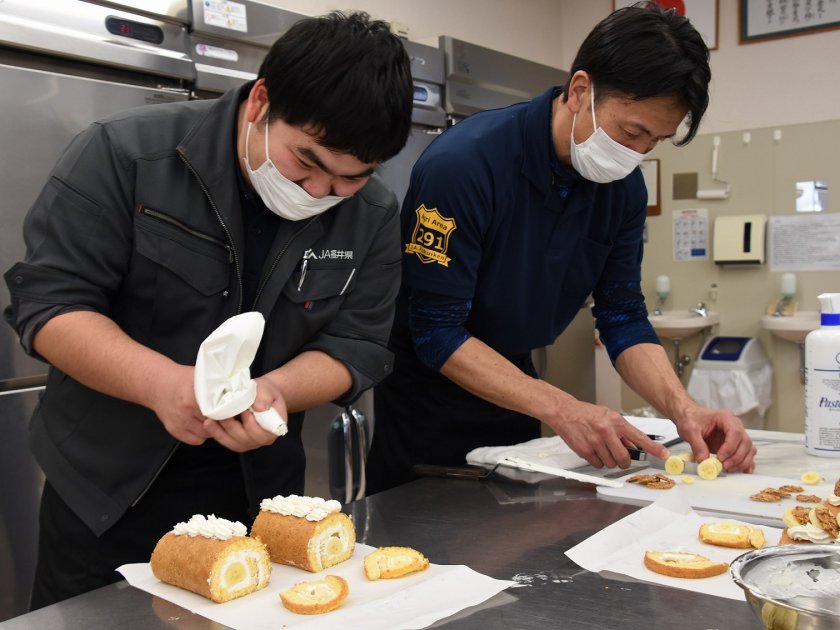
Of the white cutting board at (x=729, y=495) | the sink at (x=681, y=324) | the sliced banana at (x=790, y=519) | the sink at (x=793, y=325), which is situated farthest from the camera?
the sink at (x=681, y=324)

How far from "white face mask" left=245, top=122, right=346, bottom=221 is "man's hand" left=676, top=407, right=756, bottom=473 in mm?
821

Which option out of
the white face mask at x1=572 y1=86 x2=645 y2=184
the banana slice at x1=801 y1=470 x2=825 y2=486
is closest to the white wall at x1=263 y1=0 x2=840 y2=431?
the white face mask at x1=572 y1=86 x2=645 y2=184

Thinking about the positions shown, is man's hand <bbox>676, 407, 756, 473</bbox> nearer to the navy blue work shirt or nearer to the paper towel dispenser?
the navy blue work shirt

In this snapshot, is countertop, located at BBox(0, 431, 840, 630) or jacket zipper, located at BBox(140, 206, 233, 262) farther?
jacket zipper, located at BBox(140, 206, 233, 262)

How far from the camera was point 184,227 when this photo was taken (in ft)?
4.40

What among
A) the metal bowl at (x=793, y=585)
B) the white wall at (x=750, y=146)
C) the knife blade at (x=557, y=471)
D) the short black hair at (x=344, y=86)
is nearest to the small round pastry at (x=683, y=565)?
the metal bowl at (x=793, y=585)

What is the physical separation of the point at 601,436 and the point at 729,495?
23cm

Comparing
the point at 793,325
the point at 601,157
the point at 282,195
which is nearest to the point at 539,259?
the point at 601,157

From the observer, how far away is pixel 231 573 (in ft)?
3.33

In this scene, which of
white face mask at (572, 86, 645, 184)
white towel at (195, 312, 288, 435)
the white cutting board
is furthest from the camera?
white face mask at (572, 86, 645, 184)

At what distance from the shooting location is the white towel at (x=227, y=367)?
1.06 metres

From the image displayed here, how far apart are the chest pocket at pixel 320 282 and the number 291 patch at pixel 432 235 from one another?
0.21 m

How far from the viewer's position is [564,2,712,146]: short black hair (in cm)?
150

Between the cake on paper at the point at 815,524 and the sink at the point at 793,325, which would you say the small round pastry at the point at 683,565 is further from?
the sink at the point at 793,325
